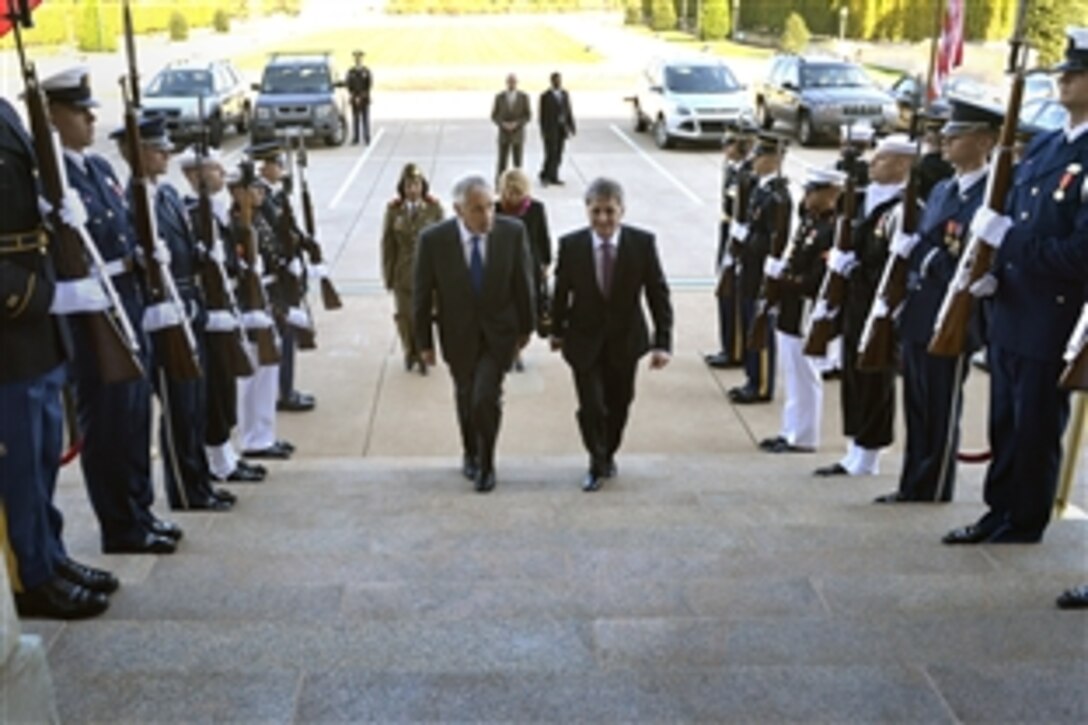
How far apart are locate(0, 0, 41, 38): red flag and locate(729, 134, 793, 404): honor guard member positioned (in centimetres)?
491

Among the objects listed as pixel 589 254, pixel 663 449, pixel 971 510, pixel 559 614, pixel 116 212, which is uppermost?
pixel 116 212

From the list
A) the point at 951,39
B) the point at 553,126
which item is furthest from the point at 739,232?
the point at 553,126

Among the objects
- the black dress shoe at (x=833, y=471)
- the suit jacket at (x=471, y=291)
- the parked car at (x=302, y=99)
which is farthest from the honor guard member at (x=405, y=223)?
the parked car at (x=302, y=99)

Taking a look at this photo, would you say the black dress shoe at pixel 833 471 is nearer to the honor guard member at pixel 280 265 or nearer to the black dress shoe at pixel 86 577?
the honor guard member at pixel 280 265

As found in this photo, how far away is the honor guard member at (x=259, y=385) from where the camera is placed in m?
6.75

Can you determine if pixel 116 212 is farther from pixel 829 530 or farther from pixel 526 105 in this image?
pixel 526 105

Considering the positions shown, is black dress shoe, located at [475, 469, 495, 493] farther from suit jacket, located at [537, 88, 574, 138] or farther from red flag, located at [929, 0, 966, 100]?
suit jacket, located at [537, 88, 574, 138]

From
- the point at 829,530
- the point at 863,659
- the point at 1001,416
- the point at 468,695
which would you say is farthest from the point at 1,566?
the point at 1001,416

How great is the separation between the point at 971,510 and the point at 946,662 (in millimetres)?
2182

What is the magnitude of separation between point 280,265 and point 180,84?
17120 mm

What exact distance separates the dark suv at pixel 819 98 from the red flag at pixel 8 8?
55.1ft

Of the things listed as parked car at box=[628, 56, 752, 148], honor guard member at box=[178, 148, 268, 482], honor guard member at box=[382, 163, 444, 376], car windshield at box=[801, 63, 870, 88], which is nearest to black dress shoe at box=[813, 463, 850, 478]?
honor guard member at box=[178, 148, 268, 482]

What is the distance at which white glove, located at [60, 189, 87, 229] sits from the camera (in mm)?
3820

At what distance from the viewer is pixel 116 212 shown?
177 inches
